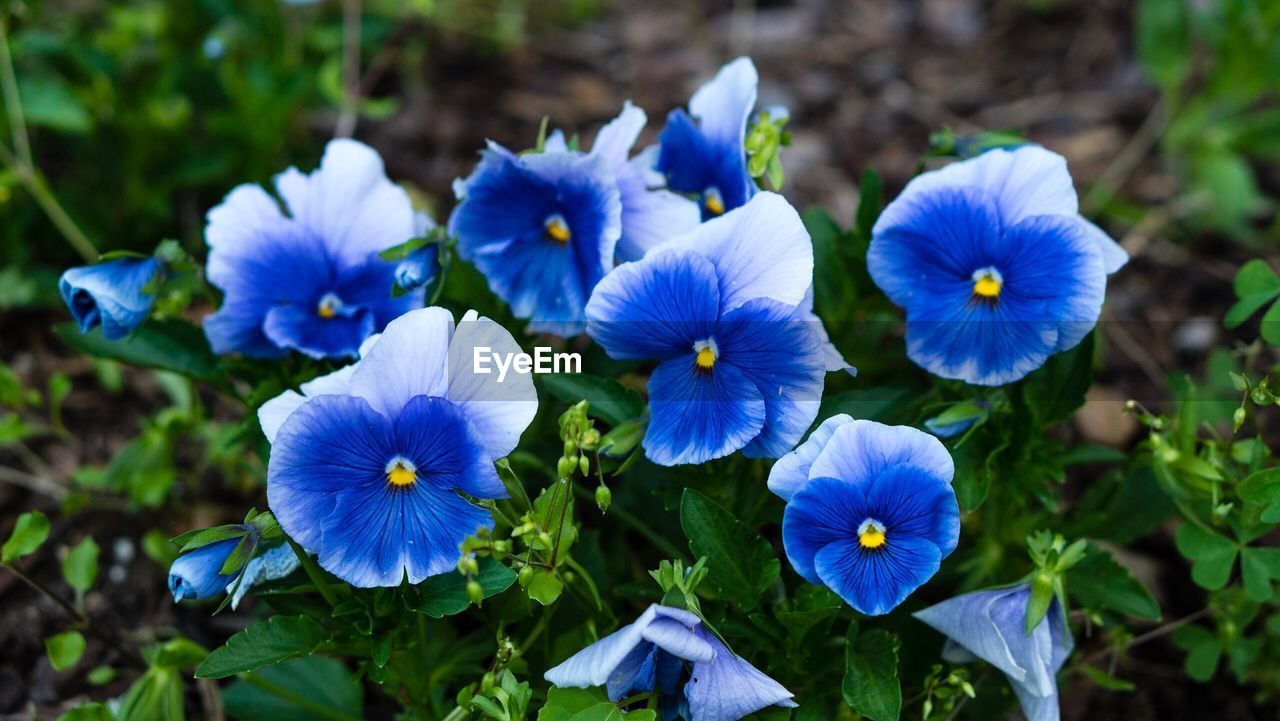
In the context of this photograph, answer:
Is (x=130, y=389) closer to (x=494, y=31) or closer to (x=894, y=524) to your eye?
(x=494, y=31)

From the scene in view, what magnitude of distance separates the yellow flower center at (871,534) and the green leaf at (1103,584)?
1.64ft

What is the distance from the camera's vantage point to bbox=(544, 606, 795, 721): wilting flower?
155cm

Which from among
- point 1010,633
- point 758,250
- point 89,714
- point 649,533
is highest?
point 758,250

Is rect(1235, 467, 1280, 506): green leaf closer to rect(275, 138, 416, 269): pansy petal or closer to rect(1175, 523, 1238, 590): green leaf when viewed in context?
rect(1175, 523, 1238, 590): green leaf

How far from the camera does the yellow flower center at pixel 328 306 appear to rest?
2047 millimetres

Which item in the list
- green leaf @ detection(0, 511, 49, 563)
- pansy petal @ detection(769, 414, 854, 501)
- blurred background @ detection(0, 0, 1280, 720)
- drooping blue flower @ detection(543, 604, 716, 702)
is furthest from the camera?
blurred background @ detection(0, 0, 1280, 720)

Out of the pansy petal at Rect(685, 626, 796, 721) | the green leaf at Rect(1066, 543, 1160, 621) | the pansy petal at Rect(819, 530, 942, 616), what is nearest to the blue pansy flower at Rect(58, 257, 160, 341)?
the pansy petal at Rect(685, 626, 796, 721)

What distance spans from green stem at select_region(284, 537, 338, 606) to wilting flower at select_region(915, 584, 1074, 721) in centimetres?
91

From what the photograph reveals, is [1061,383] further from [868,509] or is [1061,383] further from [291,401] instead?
[291,401]

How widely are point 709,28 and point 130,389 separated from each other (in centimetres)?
228

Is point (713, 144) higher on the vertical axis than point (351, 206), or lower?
higher

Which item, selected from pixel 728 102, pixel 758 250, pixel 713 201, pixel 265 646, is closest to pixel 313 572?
pixel 265 646

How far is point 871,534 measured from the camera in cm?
164

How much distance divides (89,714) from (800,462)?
1218 millimetres
